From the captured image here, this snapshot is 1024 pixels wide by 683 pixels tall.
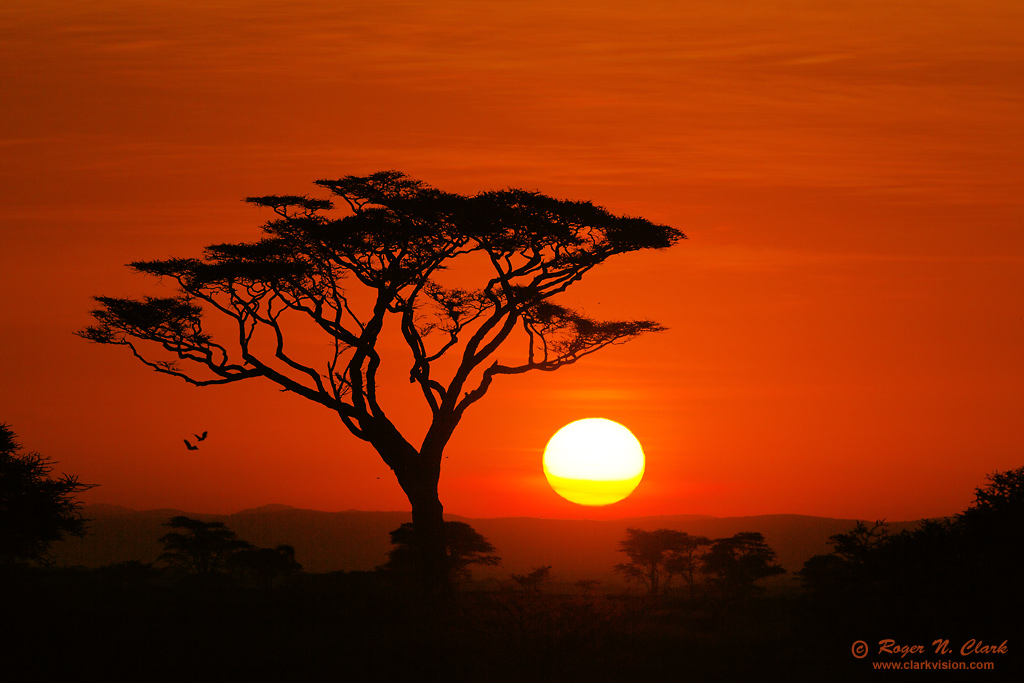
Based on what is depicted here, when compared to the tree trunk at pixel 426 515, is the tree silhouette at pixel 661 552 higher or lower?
lower

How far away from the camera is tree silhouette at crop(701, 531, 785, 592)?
5794 cm

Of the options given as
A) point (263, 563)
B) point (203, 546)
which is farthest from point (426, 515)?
point (203, 546)

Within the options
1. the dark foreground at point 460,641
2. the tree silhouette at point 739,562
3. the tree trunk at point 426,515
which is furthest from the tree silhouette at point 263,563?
the dark foreground at point 460,641

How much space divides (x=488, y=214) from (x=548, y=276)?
2.60m

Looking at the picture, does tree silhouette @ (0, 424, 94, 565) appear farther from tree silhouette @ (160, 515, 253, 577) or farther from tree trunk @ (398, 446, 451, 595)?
tree silhouette @ (160, 515, 253, 577)

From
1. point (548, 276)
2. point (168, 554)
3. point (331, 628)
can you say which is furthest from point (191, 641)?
point (168, 554)

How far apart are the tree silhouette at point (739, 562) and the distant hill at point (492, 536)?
65225 mm

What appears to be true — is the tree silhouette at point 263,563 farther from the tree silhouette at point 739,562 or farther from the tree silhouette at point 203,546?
the tree silhouette at point 739,562

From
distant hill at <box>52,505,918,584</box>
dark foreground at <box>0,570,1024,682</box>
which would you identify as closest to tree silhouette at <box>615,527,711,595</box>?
dark foreground at <box>0,570,1024,682</box>

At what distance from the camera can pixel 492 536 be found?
157750 millimetres

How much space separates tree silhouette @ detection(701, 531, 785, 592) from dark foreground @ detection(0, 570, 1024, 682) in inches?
1387

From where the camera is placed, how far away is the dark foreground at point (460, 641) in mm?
17047

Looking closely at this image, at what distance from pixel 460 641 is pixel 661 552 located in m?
44.6

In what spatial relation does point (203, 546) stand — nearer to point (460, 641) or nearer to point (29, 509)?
point (29, 509)
